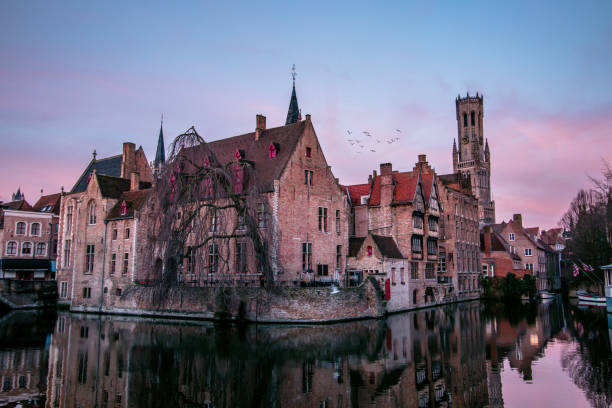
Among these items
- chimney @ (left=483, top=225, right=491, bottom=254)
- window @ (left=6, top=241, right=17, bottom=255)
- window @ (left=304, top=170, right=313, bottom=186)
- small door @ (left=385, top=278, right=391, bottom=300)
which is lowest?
small door @ (left=385, top=278, right=391, bottom=300)

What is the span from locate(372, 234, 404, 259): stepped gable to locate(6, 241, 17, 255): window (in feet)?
118

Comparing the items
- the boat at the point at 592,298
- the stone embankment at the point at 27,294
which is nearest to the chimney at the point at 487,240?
the boat at the point at 592,298

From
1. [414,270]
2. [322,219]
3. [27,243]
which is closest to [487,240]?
[414,270]

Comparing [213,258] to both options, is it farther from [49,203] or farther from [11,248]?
[49,203]

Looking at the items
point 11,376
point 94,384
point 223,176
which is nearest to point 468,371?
point 94,384

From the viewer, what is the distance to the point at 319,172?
130 feet

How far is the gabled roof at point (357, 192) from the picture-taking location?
47994 millimetres

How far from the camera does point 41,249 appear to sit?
170 feet

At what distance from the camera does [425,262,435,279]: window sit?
46.9m

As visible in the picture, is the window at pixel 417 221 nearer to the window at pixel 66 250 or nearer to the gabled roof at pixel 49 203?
the window at pixel 66 250

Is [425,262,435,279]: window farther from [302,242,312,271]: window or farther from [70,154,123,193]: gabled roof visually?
[70,154,123,193]: gabled roof

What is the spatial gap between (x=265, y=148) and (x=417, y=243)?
1647 cm

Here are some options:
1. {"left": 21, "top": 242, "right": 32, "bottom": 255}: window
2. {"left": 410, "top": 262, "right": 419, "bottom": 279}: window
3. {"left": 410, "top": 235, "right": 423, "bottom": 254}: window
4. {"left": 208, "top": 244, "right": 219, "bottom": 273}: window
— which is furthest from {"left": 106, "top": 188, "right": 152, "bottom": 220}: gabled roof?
{"left": 410, "top": 262, "right": 419, "bottom": 279}: window

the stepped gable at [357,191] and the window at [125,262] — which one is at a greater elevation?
the stepped gable at [357,191]
